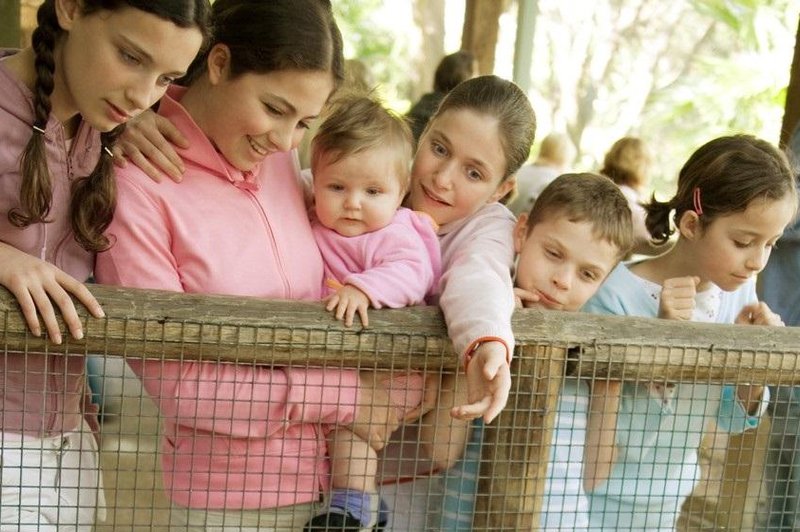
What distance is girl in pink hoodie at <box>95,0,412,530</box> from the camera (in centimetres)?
162

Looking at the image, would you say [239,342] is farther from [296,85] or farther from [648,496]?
[648,496]

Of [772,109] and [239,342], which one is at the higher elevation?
[772,109]

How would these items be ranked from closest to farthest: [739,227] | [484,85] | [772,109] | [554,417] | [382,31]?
[554,417], [484,85], [739,227], [772,109], [382,31]

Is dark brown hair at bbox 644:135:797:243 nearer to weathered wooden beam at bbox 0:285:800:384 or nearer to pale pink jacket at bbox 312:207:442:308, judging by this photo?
weathered wooden beam at bbox 0:285:800:384

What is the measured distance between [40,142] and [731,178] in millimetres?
1311

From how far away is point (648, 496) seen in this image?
191 cm

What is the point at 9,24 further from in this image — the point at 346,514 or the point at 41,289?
the point at 346,514

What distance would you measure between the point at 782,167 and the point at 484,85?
2.16ft

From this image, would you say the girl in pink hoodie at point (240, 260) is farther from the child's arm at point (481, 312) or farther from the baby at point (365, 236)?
the child's arm at point (481, 312)

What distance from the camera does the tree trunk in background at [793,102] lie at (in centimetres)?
325

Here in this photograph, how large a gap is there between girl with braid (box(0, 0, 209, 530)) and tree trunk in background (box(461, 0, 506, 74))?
14.2 ft

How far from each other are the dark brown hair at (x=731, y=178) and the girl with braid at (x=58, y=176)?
1092mm

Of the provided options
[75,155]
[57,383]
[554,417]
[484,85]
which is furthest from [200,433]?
[484,85]

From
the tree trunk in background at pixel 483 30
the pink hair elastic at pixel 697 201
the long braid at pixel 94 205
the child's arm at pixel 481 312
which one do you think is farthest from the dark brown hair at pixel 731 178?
the tree trunk in background at pixel 483 30
